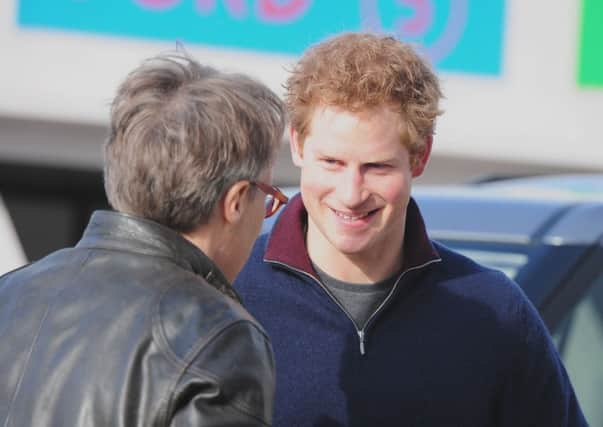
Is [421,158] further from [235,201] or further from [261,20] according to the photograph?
[261,20]

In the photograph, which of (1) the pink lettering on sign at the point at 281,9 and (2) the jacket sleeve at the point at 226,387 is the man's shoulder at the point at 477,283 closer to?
(2) the jacket sleeve at the point at 226,387

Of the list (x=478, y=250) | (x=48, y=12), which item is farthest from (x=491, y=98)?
(x=478, y=250)

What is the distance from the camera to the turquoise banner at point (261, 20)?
10406 mm

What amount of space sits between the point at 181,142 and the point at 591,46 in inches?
361

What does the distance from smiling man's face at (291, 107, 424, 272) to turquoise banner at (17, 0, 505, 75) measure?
742 centimetres

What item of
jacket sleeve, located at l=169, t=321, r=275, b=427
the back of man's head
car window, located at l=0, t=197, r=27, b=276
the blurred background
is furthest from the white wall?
jacket sleeve, located at l=169, t=321, r=275, b=427

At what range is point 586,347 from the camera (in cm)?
395

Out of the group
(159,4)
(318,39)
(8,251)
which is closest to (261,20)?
(318,39)

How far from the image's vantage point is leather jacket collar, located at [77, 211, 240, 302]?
2.35m

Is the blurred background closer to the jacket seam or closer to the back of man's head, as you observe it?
the back of man's head

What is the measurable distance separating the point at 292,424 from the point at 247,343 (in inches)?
26.7

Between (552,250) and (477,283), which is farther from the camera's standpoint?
(552,250)

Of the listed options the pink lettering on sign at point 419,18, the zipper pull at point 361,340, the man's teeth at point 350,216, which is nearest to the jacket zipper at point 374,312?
the zipper pull at point 361,340

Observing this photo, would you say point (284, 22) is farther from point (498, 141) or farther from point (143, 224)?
point (143, 224)
